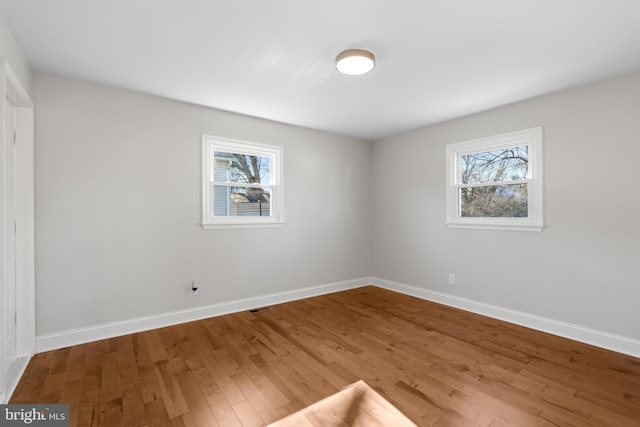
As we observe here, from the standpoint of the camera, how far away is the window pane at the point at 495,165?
353cm

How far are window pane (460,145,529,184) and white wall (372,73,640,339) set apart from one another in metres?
0.26

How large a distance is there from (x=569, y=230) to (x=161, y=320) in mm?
4499

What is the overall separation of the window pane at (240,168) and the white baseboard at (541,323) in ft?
9.28

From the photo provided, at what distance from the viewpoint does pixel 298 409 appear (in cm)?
194

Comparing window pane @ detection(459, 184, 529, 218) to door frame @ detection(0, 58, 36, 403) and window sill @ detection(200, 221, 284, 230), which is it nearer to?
window sill @ detection(200, 221, 284, 230)

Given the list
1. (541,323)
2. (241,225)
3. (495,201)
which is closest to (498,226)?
(495,201)

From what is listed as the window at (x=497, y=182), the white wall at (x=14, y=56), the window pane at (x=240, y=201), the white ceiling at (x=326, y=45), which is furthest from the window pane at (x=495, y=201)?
the white wall at (x=14, y=56)

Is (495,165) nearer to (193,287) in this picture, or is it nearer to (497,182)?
(497,182)

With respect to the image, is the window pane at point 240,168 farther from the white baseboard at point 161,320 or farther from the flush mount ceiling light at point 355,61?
the flush mount ceiling light at point 355,61

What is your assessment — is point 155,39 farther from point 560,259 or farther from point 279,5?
point 560,259

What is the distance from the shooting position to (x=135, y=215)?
320cm

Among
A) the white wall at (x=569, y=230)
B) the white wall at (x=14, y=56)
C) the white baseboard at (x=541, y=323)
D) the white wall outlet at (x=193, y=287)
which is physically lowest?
the white baseboard at (x=541, y=323)

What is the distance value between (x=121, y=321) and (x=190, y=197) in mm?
1489

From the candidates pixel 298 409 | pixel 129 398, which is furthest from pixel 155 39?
pixel 298 409
